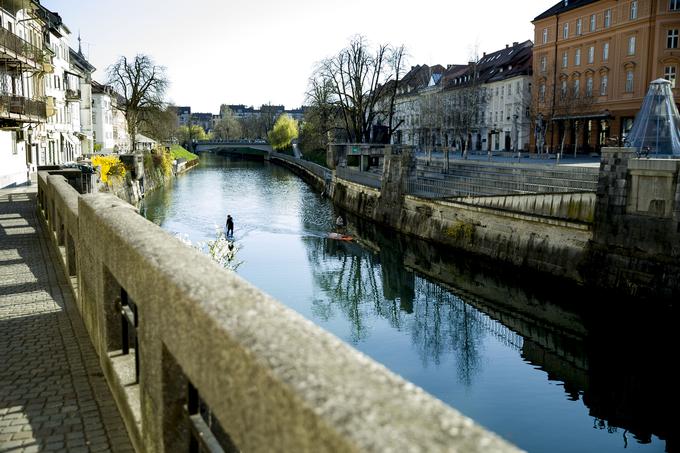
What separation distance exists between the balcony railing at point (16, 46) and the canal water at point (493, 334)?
39.7 ft

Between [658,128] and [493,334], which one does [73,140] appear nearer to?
[658,128]

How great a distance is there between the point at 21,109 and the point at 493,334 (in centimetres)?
2396

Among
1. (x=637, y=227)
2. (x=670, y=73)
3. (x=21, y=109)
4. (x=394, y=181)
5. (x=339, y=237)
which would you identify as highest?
(x=670, y=73)

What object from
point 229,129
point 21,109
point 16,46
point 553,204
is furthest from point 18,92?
point 229,129

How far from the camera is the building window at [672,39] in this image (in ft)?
154

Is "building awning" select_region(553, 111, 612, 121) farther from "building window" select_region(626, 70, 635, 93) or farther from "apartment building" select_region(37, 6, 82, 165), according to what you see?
"apartment building" select_region(37, 6, 82, 165)

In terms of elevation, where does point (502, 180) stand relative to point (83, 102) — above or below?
below

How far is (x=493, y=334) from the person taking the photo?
1977 centimetres

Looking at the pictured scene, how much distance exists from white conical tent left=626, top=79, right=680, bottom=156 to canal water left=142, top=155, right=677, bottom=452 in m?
9.27

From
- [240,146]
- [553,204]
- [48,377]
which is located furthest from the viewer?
[240,146]

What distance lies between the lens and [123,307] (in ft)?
17.7

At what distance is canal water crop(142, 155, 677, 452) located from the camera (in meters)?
13.9

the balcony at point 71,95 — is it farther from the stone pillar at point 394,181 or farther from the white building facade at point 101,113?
the stone pillar at point 394,181

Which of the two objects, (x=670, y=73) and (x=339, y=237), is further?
(x=670, y=73)
